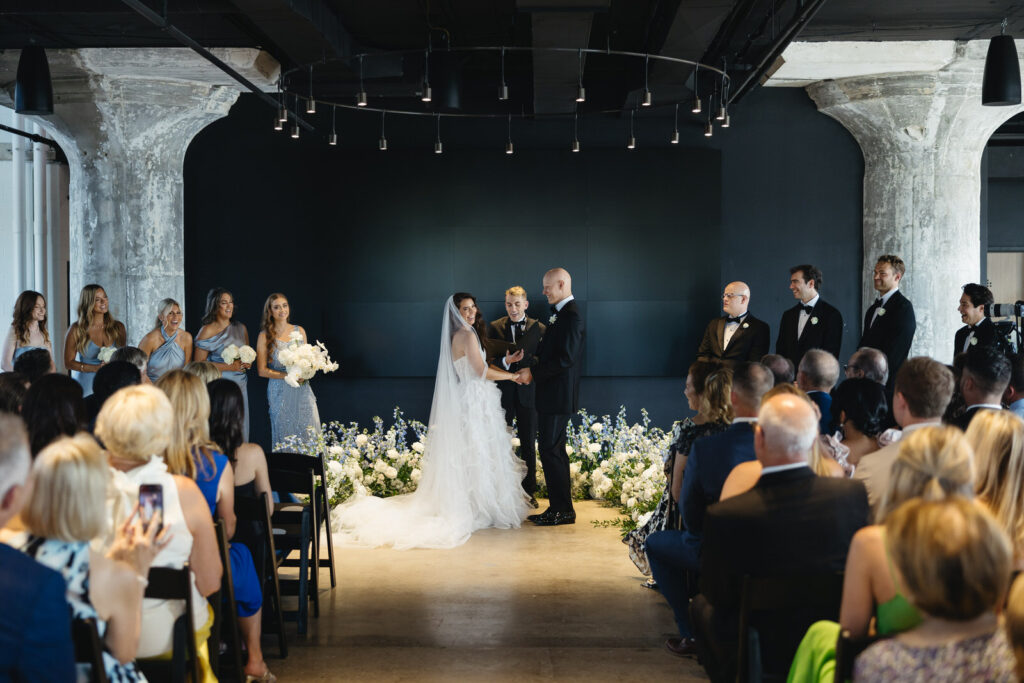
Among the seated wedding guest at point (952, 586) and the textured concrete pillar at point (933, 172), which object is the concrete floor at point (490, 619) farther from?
the textured concrete pillar at point (933, 172)

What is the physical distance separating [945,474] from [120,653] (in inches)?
85.3

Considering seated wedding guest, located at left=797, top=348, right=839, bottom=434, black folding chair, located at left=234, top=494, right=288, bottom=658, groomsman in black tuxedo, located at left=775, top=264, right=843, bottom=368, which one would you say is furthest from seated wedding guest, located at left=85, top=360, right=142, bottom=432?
groomsman in black tuxedo, located at left=775, top=264, right=843, bottom=368

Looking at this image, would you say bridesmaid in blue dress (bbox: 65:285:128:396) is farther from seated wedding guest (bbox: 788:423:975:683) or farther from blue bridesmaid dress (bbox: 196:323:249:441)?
seated wedding guest (bbox: 788:423:975:683)

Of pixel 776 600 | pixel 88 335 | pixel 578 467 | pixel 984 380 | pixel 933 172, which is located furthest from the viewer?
pixel 933 172

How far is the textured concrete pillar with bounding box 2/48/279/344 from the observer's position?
356 inches

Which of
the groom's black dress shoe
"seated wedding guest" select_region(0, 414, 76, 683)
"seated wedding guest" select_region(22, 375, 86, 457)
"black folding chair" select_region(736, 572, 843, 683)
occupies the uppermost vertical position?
"seated wedding guest" select_region(22, 375, 86, 457)

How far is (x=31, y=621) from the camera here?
215 centimetres

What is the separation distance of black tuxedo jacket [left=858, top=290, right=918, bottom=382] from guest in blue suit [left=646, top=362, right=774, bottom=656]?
11.1ft

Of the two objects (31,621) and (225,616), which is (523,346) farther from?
(31,621)

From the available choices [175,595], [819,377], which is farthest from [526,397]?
[175,595]

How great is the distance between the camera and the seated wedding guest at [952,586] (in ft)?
6.23

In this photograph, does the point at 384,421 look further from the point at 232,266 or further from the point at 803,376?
the point at 803,376

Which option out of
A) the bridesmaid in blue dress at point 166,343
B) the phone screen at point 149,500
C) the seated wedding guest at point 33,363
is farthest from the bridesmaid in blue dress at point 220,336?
the phone screen at point 149,500

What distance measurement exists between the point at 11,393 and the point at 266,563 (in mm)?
1488
